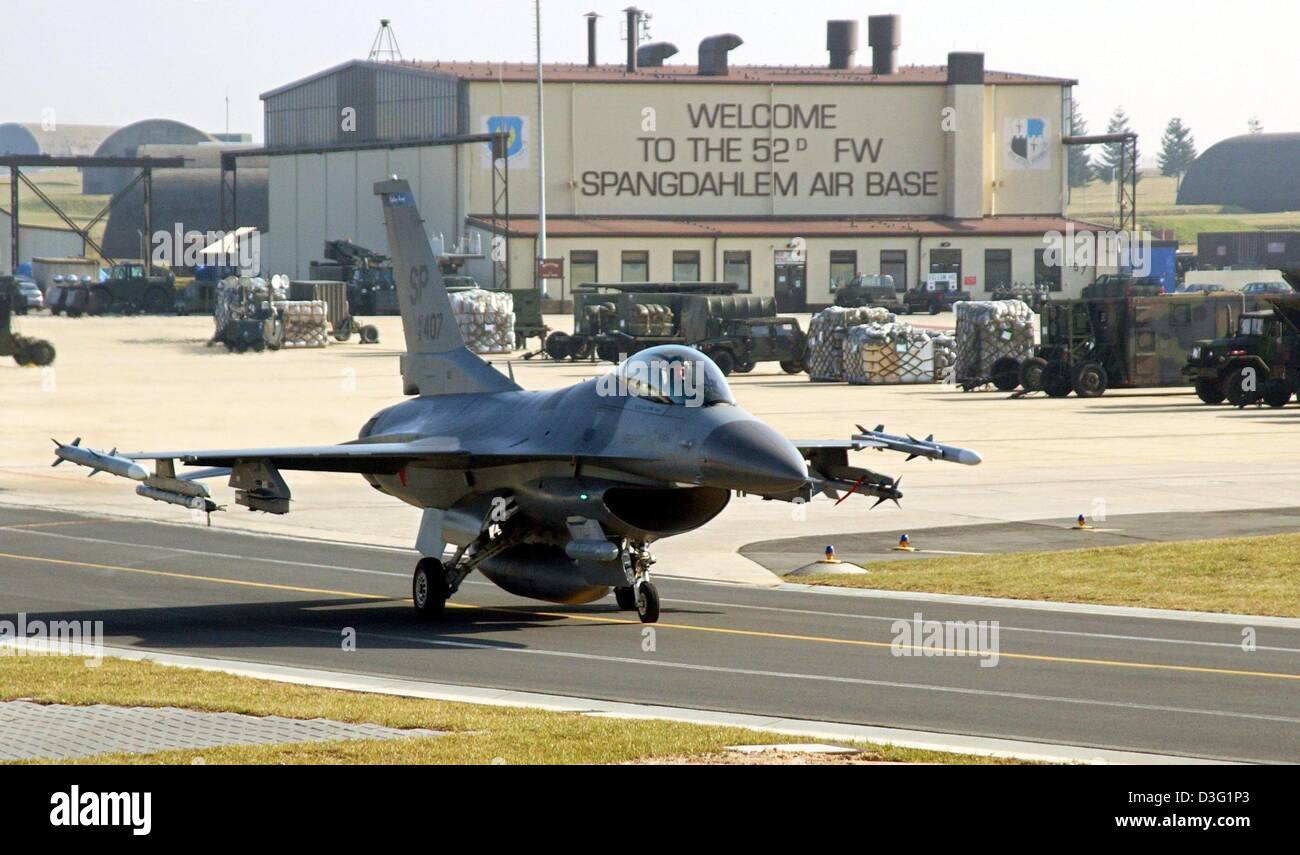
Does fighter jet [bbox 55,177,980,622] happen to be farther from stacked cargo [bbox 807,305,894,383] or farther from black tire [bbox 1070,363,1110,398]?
stacked cargo [bbox 807,305,894,383]

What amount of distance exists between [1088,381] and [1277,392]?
6280 millimetres

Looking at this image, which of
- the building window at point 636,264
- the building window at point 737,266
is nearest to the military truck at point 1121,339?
the building window at point 636,264

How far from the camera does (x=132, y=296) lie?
113500 millimetres

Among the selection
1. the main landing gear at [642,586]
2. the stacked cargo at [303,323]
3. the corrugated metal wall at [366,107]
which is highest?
the corrugated metal wall at [366,107]

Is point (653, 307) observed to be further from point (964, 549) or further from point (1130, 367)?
point (964, 549)

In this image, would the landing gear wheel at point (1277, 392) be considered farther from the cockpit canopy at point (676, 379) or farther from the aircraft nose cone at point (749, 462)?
the aircraft nose cone at point (749, 462)

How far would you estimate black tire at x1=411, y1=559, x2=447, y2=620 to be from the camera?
2295cm

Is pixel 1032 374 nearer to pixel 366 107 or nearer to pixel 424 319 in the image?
pixel 424 319

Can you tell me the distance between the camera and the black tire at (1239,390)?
54156 mm

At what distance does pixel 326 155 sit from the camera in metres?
122

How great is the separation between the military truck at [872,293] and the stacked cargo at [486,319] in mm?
30782
